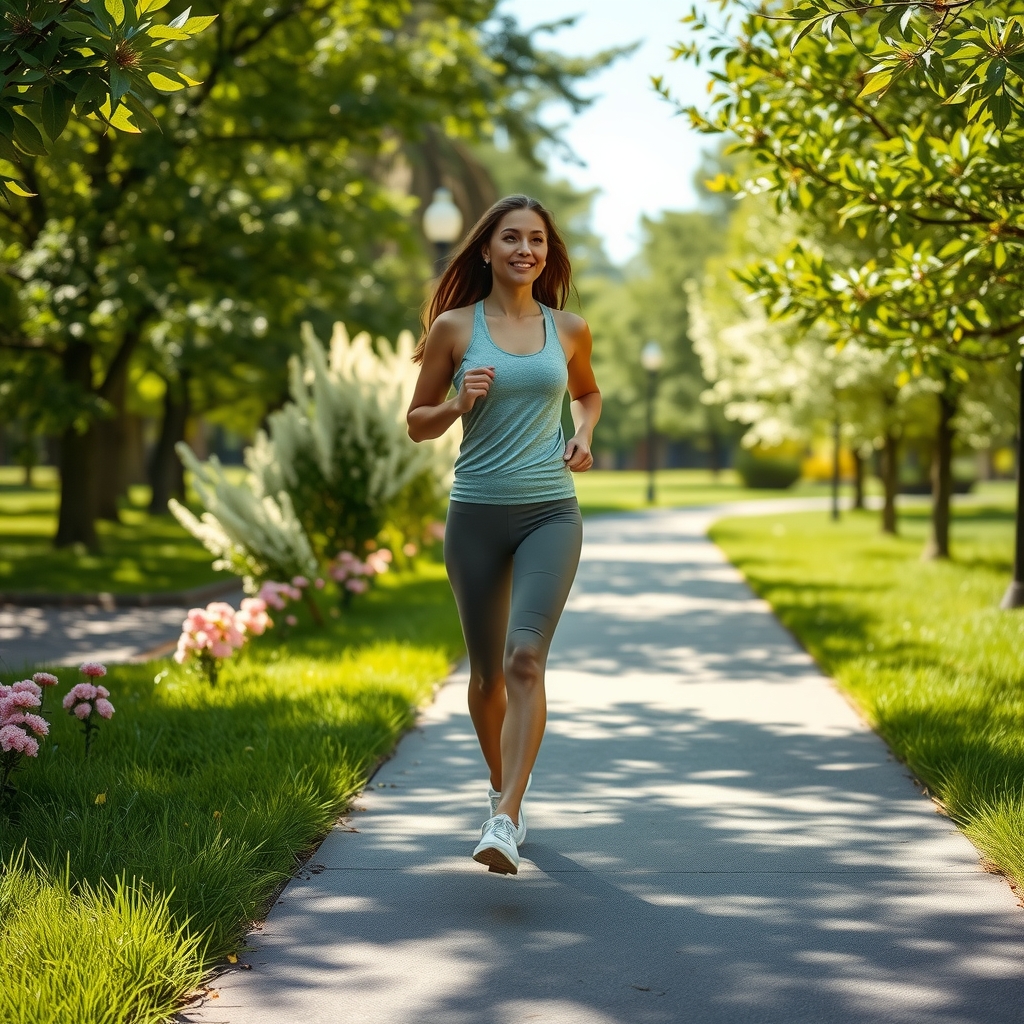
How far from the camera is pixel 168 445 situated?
26422 mm

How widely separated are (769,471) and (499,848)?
4426cm

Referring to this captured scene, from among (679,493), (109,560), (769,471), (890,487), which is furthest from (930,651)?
(769,471)

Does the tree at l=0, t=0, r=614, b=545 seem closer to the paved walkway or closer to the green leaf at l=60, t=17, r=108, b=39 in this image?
the paved walkway

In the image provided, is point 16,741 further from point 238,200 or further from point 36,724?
point 238,200

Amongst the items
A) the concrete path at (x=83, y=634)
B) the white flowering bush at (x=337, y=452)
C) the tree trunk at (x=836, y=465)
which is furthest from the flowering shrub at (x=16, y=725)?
the tree trunk at (x=836, y=465)

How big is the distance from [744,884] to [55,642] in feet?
23.7

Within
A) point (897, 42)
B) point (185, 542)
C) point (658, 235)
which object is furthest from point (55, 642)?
point (658, 235)

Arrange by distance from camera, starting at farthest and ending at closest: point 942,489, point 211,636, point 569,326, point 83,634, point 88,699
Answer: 1. point 942,489
2. point 83,634
3. point 211,636
4. point 88,699
5. point 569,326

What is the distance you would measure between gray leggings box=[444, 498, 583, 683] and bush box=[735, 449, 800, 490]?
4338cm

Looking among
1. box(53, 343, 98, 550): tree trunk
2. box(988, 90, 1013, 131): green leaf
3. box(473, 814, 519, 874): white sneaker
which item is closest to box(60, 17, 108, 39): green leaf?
box(473, 814, 519, 874): white sneaker

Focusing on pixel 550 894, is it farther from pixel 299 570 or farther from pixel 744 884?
pixel 299 570

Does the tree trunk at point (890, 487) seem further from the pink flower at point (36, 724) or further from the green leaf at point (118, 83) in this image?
the green leaf at point (118, 83)

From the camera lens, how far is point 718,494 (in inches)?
1699

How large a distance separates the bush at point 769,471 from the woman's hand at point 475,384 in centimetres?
4369
